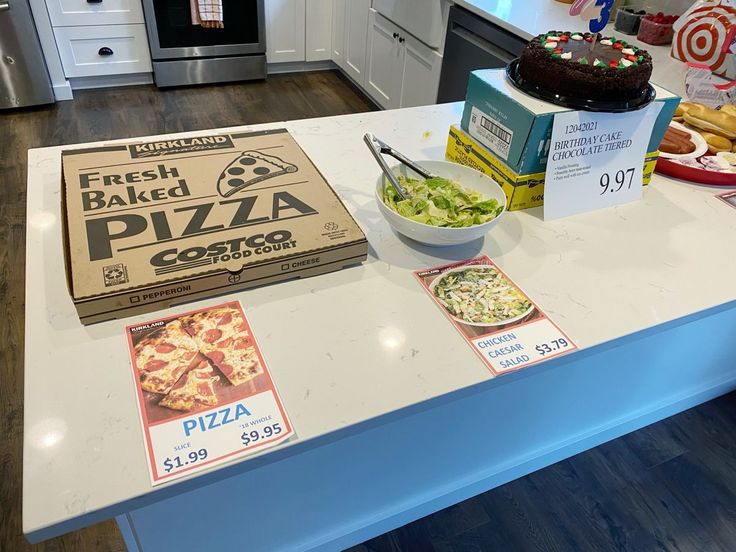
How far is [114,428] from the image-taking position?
0.66 meters

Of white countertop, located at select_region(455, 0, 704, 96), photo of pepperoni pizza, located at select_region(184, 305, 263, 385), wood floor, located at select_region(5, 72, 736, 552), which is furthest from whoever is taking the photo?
white countertop, located at select_region(455, 0, 704, 96)

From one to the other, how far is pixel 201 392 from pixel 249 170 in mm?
456

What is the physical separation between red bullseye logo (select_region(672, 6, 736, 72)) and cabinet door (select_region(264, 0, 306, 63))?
247cm

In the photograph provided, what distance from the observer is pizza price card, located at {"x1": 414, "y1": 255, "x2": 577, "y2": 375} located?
2.61 ft

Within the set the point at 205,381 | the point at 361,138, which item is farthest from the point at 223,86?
the point at 205,381

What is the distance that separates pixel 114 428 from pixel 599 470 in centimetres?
148

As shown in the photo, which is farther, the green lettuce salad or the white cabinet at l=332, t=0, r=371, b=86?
the white cabinet at l=332, t=0, r=371, b=86

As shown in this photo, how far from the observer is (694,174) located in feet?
4.00

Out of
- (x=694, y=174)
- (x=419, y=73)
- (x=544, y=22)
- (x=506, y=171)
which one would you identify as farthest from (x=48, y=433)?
(x=419, y=73)

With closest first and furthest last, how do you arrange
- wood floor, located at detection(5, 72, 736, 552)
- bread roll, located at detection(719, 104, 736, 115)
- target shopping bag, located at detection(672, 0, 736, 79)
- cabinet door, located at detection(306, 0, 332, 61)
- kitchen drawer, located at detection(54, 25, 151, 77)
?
1. bread roll, located at detection(719, 104, 736, 115)
2. wood floor, located at detection(5, 72, 736, 552)
3. target shopping bag, located at detection(672, 0, 736, 79)
4. kitchen drawer, located at detection(54, 25, 151, 77)
5. cabinet door, located at detection(306, 0, 332, 61)

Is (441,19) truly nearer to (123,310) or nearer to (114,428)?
(123,310)

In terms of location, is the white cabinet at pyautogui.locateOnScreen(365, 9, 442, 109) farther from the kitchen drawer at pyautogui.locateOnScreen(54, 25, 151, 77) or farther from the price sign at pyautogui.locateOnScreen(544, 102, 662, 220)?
the price sign at pyautogui.locateOnScreen(544, 102, 662, 220)

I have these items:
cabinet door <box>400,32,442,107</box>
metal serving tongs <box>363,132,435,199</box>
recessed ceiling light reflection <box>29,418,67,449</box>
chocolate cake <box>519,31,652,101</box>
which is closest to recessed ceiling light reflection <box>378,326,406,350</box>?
metal serving tongs <box>363,132,435,199</box>

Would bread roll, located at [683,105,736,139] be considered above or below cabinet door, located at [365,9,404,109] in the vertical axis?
above
